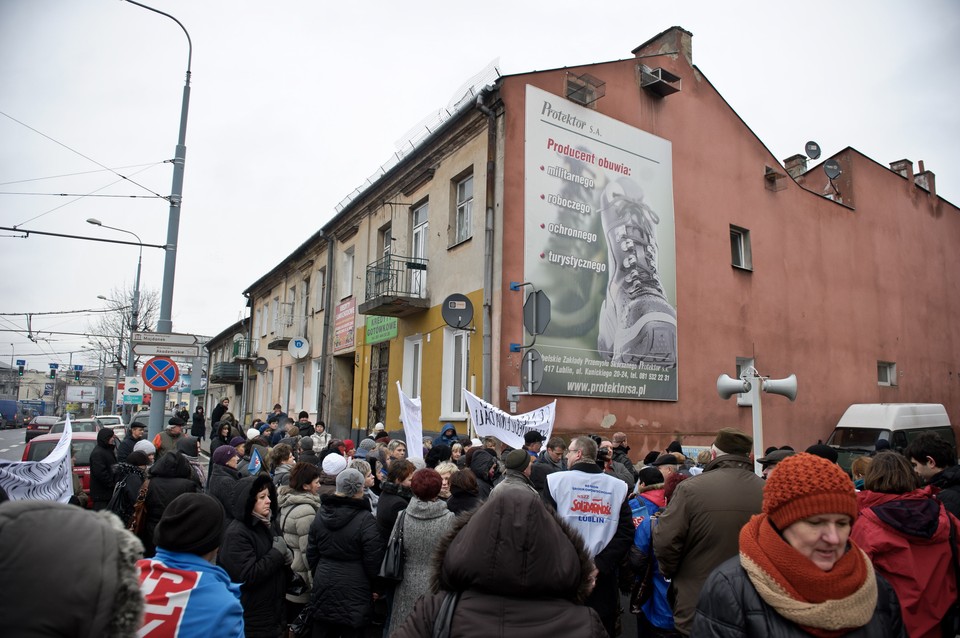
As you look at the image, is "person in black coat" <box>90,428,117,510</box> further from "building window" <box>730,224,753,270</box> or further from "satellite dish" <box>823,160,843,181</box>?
"satellite dish" <box>823,160,843,181</box>

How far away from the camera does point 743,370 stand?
1672 centimetres

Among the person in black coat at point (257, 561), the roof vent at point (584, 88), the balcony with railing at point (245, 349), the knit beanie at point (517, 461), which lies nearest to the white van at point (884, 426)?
the roof vent at point (584, 88)

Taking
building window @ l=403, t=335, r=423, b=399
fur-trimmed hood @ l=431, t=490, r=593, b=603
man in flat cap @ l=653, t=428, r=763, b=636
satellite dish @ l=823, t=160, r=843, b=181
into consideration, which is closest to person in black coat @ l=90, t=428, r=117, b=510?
man in flat cap @ l=653, t=428, r=763, b=636

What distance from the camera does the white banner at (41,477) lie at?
4.62 metres

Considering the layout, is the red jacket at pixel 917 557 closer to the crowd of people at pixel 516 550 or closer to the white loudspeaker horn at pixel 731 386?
the crowd of people at pixel 516 550

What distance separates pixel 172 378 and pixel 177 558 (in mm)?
9259

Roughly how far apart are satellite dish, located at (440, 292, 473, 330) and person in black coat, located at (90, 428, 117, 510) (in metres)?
6.53

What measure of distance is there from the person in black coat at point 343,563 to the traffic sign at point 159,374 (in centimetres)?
755

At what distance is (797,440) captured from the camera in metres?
17.5

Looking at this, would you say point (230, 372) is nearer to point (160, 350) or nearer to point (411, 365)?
point (411, 365)

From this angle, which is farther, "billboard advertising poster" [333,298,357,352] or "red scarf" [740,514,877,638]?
"billboard advertising poster" [333,298,357,352]

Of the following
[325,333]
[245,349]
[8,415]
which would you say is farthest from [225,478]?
[8,415]

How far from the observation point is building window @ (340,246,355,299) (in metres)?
21.4

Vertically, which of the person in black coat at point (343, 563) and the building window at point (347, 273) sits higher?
the building window at point (347, 273)
